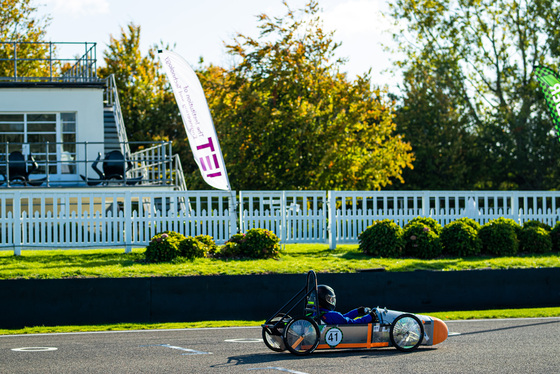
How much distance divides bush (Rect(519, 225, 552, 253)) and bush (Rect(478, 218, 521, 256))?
369 millimetres

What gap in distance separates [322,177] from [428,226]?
7454 mm

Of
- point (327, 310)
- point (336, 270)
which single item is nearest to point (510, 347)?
point (327, 310)

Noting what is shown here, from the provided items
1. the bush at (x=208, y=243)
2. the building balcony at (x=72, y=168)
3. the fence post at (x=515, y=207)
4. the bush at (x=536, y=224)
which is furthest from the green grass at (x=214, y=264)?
the building balcony at (x=72, y=168)

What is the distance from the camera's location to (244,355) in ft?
33.1

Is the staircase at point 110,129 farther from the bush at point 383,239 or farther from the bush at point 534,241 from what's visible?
the bush at point 534,241

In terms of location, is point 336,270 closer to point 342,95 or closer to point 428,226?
point 428,226

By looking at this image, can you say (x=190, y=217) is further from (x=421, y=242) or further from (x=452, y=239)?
(x=452, y=239)

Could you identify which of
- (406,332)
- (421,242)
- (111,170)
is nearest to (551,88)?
(421,242)

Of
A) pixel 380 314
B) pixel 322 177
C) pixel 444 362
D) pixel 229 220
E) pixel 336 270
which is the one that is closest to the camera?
pixel 444 362

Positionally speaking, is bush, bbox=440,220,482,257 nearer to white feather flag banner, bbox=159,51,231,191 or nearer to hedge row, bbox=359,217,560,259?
hedge row, bbox=359,217,560,259

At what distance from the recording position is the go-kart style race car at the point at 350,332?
32.6 feet

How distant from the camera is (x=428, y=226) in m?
18.5

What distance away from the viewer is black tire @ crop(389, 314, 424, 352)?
1017 centimetres

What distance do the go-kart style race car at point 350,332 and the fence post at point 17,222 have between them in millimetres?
9259
